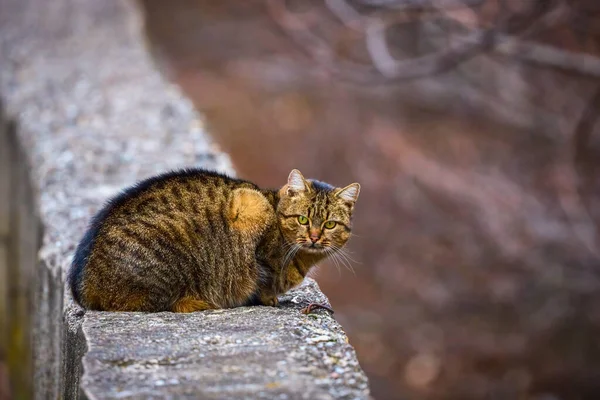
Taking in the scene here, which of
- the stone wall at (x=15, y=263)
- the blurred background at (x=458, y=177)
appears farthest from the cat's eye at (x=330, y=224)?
the stone wall at (x=15, y=263)

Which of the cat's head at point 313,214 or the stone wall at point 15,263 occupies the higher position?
the stone wall at point 15,263

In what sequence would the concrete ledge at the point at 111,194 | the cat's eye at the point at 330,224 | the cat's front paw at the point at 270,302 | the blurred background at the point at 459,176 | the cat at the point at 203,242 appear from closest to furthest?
the concrete ledge at the point at 111,194
the cat at the point at 203,242
the cat's front paw at the point at 270,302
the cat's eye at the point at 330,224
the blurred background at the point at 459,176

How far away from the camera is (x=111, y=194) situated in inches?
219

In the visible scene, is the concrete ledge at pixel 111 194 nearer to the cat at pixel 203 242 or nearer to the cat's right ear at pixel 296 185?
the cat at pixel 203 242

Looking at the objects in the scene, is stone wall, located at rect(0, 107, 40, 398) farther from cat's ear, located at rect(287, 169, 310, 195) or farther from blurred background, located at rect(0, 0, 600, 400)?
cat's ear, located at rect(287, 169, 310, 195)

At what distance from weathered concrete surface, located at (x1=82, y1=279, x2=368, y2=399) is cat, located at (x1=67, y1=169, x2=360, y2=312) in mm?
147

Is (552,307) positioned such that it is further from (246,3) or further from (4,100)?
(246,3)

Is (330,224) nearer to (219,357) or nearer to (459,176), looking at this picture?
(219,357)

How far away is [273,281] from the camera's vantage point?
13.1 feet

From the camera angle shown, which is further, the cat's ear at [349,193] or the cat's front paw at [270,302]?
the cat's ear at [349,193]

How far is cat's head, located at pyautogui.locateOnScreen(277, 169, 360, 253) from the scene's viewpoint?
4.01 metres

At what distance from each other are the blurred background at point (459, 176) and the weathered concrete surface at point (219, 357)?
2.74 meters

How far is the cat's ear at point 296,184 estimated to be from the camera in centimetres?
405

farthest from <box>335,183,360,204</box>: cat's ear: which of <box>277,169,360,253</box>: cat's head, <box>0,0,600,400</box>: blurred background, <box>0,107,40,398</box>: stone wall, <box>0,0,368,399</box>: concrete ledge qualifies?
<box>0,107,40,398</box>: stone wall
